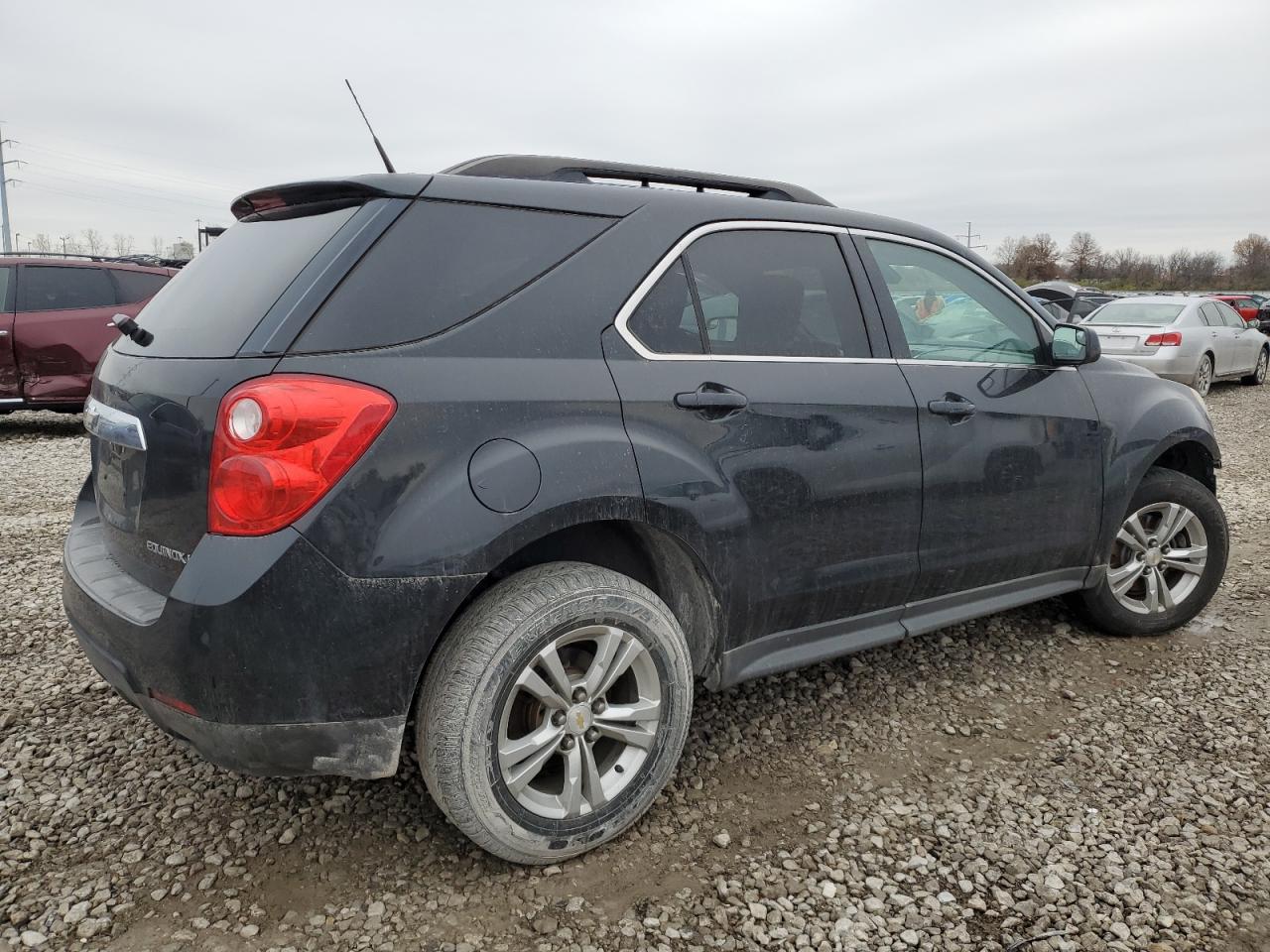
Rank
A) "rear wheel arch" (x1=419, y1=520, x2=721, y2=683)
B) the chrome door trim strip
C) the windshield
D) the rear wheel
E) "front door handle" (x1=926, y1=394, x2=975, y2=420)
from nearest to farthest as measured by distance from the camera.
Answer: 1. the chrome door trim strip
2. "rear wheel arch" (x1=419, y1=520, x2=721, y2=683)
3. "front door handle" (x1=926, y1=394, x2=975, y2=420)
4. the windshield
5. the rear wheel

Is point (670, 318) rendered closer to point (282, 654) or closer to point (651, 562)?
point (651, 562)

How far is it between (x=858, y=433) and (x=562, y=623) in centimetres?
113

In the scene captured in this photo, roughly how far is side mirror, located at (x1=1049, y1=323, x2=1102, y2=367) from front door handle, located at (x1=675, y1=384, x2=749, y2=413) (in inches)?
61.9

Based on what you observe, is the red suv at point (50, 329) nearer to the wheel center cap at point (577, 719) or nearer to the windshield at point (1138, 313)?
the wheel center cap at point (577, 719)

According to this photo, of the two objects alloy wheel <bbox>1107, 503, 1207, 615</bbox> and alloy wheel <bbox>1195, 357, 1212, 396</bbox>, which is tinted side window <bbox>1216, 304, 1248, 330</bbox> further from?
alloy wheel <bbox>1107, 503, 1207, 615</bbox>

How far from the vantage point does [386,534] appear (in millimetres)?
1994

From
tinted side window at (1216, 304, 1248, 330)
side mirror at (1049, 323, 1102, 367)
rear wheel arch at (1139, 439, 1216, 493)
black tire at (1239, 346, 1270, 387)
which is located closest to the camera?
side mirror at (1049, 323, 1102, 367)

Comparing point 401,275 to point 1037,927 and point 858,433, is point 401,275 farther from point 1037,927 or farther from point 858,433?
point 1037,927

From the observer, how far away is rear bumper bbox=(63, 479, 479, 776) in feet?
6.35

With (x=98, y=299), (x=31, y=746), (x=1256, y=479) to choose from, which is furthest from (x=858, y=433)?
(x=98, y=299)

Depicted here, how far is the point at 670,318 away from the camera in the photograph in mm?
2527

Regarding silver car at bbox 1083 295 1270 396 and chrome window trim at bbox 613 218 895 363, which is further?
silver car at bbox 1083 295 1270 396

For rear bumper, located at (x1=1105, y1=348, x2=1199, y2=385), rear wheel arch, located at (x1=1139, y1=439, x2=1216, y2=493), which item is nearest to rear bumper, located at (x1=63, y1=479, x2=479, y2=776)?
rear wheel arch, located at (x1=1139, y1=439, x2=1216, y2=493)

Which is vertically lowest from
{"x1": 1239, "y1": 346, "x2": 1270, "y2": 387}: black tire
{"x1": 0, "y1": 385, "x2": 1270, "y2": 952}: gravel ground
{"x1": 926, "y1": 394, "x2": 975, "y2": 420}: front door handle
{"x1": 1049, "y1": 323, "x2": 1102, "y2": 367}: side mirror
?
{"x1": 0, "y1": 385, "x2": 1270, "y2": 952}: gravel ground
